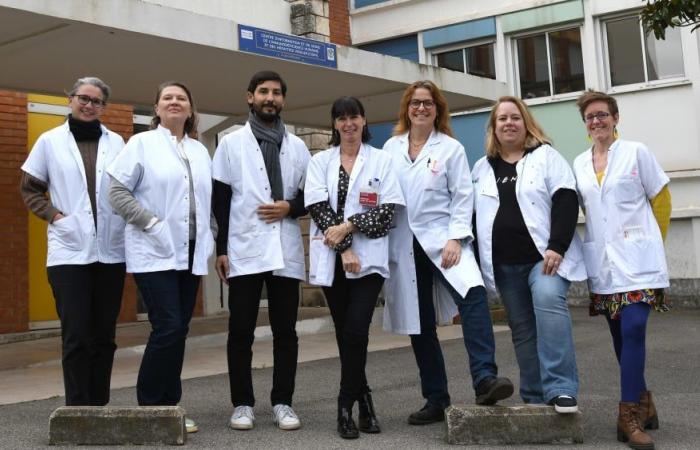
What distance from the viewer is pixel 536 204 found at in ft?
15.5

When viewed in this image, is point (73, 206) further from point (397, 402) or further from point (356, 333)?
point (397, 402)

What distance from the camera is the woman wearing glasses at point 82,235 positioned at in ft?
15.2

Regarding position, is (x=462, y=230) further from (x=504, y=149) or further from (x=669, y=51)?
(x=669, y=51)

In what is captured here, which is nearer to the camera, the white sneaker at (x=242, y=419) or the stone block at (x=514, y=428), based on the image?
the stone block at (x=514, y=428)

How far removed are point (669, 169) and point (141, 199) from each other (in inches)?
448

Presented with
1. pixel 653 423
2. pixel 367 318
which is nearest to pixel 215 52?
pixel 367 318

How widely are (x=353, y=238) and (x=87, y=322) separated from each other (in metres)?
1.56

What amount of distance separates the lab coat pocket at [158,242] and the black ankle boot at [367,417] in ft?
4.56

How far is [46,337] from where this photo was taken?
35.9ft

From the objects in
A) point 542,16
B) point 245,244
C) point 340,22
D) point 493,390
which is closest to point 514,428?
point 493,390

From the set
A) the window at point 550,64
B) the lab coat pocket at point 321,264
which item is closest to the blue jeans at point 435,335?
the lab coat pocket at point 321,264

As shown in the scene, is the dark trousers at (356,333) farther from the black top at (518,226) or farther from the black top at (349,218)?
the black top at (518,226)

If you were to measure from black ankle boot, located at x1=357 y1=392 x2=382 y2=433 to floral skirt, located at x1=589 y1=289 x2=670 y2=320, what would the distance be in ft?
4.72

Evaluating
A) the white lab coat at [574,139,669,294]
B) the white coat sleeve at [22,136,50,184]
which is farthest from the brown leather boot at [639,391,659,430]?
the white coat sleeve at [22,136,50,184]
